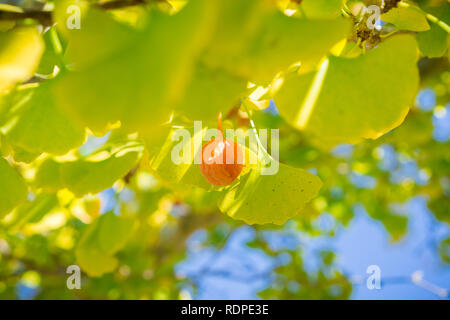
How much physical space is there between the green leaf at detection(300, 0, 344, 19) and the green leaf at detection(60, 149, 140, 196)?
1.36ft

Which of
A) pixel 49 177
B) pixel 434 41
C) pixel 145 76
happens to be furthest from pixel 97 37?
pixel 434 41

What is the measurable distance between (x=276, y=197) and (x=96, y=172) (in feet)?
1.14

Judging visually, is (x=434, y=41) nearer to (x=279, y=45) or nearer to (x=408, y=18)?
(x=408, y=18)

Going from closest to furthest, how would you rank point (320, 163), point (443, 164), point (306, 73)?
point (306, 73)
point (320, 163)
point (443, 164)

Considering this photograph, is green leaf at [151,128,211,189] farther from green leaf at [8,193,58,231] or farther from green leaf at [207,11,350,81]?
green leaf at [8,193,58,231]

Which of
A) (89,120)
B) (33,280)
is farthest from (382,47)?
(33,280)

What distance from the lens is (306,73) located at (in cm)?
49

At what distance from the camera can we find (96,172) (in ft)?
2.57

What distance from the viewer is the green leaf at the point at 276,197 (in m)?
0.70

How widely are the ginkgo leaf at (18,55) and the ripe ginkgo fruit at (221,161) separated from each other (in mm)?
296

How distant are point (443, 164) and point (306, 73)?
2157 millimetres

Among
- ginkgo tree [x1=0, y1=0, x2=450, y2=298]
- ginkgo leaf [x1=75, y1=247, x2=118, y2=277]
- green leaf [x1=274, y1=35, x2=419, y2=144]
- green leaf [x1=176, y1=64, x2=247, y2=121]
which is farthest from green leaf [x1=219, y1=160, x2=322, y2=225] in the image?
ginkgo leaf [x1=75, y1=247, x2=118, y2=277]

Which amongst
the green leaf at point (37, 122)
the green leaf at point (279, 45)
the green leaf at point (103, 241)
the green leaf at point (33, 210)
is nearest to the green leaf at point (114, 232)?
the green leaf at point (103, 241)
